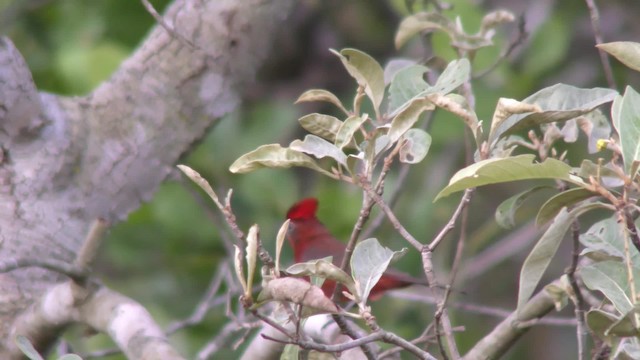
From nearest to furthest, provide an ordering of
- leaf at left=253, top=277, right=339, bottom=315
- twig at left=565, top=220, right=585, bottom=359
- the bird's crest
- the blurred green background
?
leaf at left=253, top=277, right=339, bottom=315
twig at left=565, top=220, right=585, bottom=359
the bird's crest
the blurred green background

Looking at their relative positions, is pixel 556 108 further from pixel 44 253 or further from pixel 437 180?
pixel 437 180

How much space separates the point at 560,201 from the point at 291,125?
3.05 metres

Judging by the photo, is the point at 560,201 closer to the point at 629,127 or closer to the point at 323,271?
the point at 629,127

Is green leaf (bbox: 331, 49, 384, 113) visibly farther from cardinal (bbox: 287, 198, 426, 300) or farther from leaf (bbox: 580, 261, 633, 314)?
cardinal (bbox: 287, 198, 426, 300)

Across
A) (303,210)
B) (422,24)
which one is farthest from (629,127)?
(303,210)

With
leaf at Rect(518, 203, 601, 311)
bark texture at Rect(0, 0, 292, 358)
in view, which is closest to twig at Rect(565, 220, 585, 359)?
leaf at Rect(518, 203, 601, 311)

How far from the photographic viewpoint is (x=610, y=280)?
1363mm

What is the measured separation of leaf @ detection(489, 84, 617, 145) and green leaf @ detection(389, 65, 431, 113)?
9.1 inches

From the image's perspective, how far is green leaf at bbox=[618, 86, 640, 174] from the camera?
51.2 inches

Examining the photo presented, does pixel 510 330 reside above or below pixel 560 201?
below

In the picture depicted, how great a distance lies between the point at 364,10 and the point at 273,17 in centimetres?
222

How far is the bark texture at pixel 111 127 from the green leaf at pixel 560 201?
120 cm

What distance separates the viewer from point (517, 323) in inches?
67.5

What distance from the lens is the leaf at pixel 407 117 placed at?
1398mm
